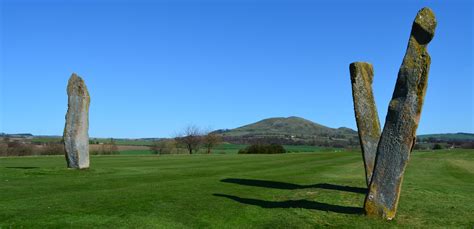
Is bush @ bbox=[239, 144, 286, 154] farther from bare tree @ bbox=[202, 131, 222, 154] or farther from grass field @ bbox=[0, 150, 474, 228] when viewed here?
grass field @ bbox=[0, 150, 474, 228]

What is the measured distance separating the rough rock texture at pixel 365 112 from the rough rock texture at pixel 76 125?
1539 cm

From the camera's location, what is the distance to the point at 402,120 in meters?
13.9

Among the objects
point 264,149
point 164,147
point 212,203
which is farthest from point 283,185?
point 164,147

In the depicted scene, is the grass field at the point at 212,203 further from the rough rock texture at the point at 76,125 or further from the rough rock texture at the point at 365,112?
the rough rock texture at the point at 76,125

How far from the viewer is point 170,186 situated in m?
20.7

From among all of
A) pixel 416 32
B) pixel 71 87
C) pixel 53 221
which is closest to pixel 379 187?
pixel 416 32

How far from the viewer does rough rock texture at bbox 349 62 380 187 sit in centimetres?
1895

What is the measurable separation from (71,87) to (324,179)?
1446cm

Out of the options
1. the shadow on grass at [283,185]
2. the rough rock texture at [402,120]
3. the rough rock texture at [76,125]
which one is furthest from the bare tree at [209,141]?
the rough rock texture at [402,120]

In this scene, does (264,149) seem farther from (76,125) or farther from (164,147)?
(76,125)

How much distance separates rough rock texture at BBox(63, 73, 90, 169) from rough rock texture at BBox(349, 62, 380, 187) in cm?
1539

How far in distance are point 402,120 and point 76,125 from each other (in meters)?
19.0

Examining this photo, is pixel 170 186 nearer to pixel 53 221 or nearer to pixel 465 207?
pixel 53 221

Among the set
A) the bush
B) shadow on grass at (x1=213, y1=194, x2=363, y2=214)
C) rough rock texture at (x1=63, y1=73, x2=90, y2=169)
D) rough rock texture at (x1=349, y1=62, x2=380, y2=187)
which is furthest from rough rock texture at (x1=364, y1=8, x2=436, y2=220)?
the bush
